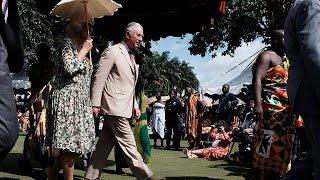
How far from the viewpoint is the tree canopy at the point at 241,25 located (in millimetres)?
29766

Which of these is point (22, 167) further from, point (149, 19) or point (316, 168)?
point (316, 168)

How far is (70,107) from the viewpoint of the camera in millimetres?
5465

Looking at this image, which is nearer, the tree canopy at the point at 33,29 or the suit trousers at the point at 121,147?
the suit trousers at the point at 121,147

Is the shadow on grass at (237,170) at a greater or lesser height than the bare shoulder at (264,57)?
lesser

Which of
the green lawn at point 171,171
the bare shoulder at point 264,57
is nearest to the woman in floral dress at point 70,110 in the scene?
the green lawn at point 171,171

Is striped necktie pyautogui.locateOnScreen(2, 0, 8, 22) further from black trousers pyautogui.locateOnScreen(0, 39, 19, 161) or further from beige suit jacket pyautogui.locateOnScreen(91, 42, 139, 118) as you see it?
beige suit jacket pyautogui.locateOnScreen(91, 42, 139, 118)

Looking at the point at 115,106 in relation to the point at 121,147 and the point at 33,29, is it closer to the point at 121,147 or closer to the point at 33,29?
the point at 121,147

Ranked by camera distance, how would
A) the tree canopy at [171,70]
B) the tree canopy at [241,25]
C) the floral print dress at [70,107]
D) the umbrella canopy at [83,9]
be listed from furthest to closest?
the tree canopy at [171,70] < the tree canopy at [241,25] < the umbrella canopy at [83,9] < the floral print dress at [70,107]

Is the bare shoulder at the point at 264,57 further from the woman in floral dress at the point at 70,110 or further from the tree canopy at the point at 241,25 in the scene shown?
the tree canopy at the point at 241,25

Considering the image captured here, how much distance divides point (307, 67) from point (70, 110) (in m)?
3.14

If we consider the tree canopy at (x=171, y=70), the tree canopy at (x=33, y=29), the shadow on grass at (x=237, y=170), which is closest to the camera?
the shadow on grass at (x=237, y=170)

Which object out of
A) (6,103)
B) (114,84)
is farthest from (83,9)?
(6,103)

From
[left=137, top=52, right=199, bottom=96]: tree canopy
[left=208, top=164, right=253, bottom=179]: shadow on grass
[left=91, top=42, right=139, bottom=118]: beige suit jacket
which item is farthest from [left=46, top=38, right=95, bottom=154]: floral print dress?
[left=137, top=52, right=199, bottom=96]: tree canopy

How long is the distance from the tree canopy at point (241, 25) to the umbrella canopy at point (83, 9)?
22.1 meters
